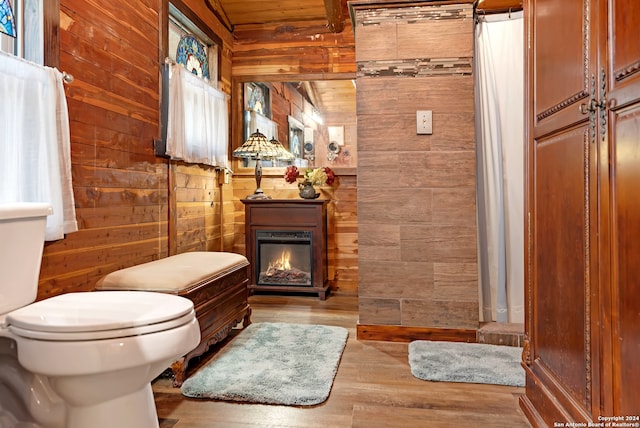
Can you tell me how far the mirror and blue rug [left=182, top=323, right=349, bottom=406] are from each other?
192 cm

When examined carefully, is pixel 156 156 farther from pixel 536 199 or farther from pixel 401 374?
pixel 536 199

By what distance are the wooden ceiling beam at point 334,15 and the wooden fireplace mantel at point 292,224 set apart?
1.61 meters

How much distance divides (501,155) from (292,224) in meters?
1.86

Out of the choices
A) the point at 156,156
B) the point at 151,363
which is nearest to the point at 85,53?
the point at 156,156

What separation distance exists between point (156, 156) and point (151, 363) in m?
1.93

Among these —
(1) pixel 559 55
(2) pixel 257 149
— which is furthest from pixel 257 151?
(1) pixel 559 55

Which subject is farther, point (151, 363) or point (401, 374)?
point (401, 374)

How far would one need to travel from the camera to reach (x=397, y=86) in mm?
2527

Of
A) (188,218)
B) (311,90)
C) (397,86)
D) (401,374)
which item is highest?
(311,90)

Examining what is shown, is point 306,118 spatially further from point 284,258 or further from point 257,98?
point 284,258

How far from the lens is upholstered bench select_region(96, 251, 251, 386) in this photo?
1.89m

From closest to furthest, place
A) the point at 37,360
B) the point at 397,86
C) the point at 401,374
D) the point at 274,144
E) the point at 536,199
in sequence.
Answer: the point at 37,360
the point at 536,199
the point at 401,374
the point at 397,86
the point at 274,144

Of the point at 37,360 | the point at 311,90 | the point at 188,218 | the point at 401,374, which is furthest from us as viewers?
the point at 311,90

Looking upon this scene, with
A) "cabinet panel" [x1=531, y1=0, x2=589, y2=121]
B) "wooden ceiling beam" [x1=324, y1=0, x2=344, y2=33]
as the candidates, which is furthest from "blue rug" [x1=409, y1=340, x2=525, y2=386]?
"wooden ceiling beam" [x1=324, y1=0, x2=344, y2=33]
